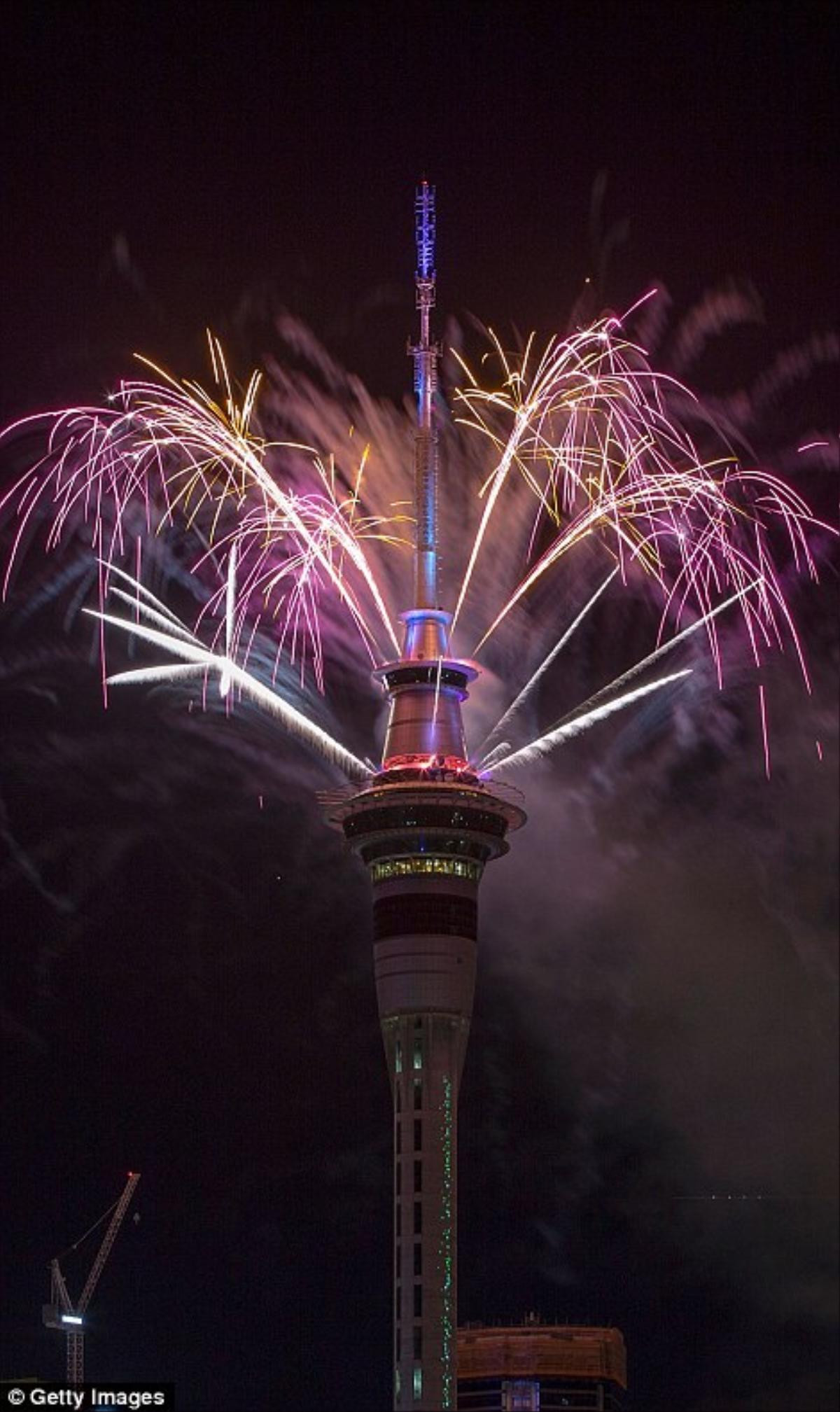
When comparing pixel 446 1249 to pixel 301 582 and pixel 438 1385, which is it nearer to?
pixel 438 1385

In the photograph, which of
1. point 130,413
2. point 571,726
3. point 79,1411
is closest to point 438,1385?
point 571,726

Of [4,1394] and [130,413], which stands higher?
[130,413]

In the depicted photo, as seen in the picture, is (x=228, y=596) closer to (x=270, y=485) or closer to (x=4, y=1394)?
(x=270, y=485)

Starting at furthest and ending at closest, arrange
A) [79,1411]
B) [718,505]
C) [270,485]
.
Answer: [270,485] → [718,505] → [79,1411]

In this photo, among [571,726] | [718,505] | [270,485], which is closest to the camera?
[718,505]

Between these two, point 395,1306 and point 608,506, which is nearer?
point 608,506

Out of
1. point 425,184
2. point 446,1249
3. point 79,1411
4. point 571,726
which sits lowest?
point 79,1411

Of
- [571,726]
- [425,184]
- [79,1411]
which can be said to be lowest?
[79,1411]

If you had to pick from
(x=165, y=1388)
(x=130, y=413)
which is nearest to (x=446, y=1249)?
(x=165, y=1388)

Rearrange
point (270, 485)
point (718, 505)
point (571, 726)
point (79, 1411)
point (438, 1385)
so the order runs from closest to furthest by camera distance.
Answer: point (79, 1411)
point (718, 505)
point (270, 485)
point (571, 726)
point (438, 1385)

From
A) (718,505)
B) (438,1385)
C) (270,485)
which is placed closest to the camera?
(718,505)
